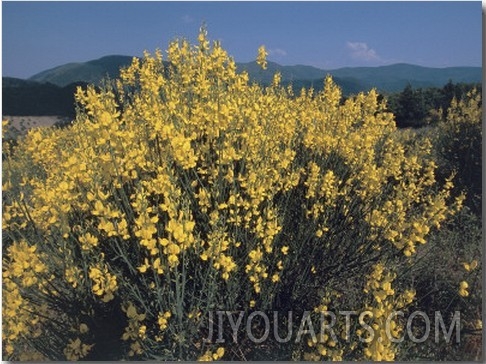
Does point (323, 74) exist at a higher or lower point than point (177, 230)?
higher

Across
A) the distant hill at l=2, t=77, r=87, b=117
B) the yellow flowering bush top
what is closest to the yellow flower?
the yellow flowering bush top

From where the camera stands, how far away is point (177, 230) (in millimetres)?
1763

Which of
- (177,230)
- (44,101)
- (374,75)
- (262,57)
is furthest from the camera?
(44,101)

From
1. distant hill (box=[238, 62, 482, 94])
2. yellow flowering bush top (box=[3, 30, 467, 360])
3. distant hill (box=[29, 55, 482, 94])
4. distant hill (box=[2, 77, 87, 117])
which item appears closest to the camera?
yellow flowering bush top (box=[3, 30, 467, 360])

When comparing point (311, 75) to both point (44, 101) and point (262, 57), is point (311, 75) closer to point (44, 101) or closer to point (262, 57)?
point (262, 57)

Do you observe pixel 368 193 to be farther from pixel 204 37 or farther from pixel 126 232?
pixel 126 232

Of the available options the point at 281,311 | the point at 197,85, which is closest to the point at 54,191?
the point at 197,85

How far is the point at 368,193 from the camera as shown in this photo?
2.73m

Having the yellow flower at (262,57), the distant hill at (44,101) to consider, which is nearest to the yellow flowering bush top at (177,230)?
the yellow flower at (262,57)

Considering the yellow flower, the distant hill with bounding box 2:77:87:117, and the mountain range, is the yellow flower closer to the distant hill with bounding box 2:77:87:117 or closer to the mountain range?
the mountain range

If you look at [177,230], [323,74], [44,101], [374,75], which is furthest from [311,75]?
[44,101]

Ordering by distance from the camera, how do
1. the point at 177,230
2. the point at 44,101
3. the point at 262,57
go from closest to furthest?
1. the point at 177,230
2. the point at 262,57
3. the point at 44,101

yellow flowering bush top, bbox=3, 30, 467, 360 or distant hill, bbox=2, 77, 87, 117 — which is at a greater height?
distant hill, bbox=2, 77, 87, 117

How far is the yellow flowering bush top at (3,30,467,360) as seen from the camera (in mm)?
1908
